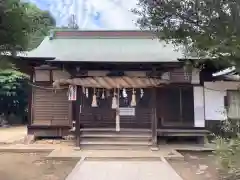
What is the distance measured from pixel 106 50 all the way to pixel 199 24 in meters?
9.04

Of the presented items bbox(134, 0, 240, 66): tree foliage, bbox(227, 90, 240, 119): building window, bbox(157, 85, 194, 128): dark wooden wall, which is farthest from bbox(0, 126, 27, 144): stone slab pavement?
bbox(134, 0, 240, 66): tree foliage

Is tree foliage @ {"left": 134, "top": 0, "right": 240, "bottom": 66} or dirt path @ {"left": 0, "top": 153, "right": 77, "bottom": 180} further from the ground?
tree foliage @ {"left": 134, "top": 0, "right": 240, "bottom": 66}

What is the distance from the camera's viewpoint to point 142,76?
12688 mm

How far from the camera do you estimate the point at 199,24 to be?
18.7ft

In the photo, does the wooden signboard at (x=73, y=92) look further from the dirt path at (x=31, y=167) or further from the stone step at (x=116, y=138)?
the dirt path at (x=31, y=167)

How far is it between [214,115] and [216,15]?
810 centimetres

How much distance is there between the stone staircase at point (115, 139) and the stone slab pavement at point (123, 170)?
82.5 inches

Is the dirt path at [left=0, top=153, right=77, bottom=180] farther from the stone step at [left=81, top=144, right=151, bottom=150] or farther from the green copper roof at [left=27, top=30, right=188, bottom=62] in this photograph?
the green copper roof at [left=27, top=30, right=188, bottom=62]

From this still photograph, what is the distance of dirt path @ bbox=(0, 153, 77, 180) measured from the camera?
25.8ft

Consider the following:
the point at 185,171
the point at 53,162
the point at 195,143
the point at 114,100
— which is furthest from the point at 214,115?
the point at 53,162

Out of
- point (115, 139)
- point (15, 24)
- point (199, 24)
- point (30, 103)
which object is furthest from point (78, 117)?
point (199, 24)

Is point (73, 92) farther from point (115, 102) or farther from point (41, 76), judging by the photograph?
point (41, 76)

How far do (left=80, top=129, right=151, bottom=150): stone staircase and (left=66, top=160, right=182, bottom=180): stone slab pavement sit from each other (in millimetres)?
2097

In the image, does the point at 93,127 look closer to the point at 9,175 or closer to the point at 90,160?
the point at 90,160
